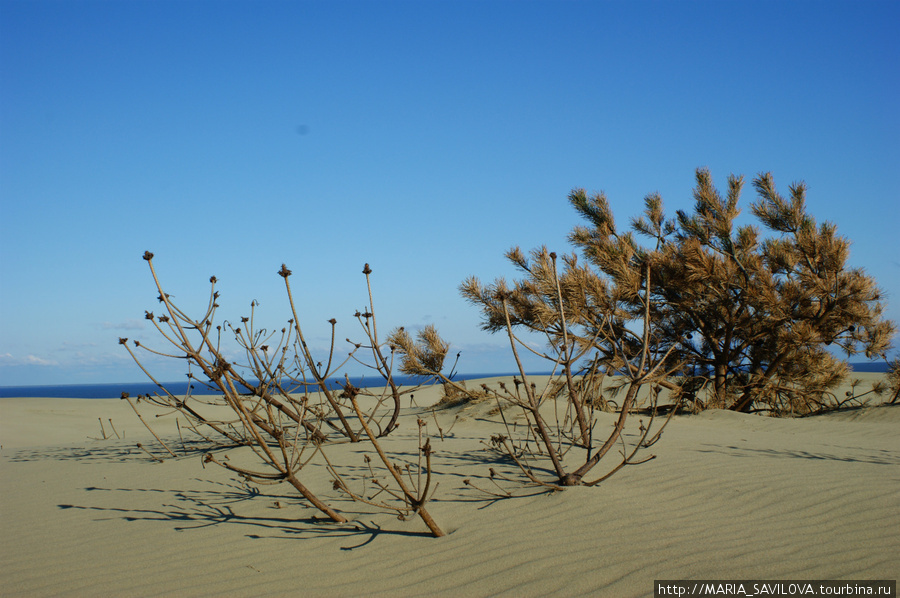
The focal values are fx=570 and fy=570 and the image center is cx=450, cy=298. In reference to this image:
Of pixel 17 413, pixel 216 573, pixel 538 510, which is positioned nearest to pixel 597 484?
pixel 538 510

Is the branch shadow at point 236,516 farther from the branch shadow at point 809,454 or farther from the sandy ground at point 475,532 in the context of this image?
the branch shadow at point 809,454

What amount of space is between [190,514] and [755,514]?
3.24 metres

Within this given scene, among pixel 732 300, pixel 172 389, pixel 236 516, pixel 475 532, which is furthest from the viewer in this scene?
pixel 172 389

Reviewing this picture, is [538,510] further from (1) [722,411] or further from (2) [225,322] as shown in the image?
(1) [722,411]

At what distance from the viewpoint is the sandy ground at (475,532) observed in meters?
2.41

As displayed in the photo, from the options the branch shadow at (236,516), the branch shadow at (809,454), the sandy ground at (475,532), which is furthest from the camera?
Result: the branch shadow at (809,454)

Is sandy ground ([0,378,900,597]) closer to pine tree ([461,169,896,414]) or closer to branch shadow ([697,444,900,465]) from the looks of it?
branch shadow ([697,444,900,465])

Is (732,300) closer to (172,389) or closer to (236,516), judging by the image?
(236,516)

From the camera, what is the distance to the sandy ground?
241cm

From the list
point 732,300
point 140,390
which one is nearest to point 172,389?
point 140,390

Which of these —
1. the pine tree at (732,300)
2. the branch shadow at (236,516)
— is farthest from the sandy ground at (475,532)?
the pine tree at (732,300)

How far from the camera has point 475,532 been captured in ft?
9.45

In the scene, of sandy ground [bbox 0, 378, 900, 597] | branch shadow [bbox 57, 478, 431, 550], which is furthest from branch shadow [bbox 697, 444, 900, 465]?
branch shadow [bbox 57, 478, 431, 550]

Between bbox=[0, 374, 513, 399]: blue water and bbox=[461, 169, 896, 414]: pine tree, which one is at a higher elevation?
bbox=[461, 169, 896, 414]: pine tree
